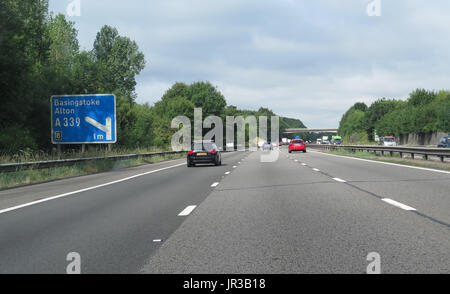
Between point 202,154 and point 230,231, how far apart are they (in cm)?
1926

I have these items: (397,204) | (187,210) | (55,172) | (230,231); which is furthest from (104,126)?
(230,231)

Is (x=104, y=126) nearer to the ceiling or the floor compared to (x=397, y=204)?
nearer to the ceiling

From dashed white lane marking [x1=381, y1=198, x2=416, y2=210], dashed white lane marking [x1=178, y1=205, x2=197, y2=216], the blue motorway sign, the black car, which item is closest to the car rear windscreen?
the black car

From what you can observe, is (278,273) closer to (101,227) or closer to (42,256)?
(42,256)

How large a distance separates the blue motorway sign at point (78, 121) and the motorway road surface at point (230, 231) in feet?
42.8

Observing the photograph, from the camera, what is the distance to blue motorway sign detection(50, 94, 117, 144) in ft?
81.0

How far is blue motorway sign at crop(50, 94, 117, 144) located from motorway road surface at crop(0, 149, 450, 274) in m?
13.1

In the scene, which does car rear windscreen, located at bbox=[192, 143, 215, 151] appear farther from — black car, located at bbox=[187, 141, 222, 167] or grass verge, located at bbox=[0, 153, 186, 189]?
grass verge, located at bbox=[0, 153, 186, 189]

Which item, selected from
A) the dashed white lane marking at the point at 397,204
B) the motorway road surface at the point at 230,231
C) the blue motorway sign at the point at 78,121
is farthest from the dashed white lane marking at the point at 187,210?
the blue motorway sign at the point at 78,121

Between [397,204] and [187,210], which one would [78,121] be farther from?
[397,204]

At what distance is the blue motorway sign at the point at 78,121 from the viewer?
81.0 feet

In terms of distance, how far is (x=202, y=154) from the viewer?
85.0 feet

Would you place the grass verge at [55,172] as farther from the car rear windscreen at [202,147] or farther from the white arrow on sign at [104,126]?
the car rear windscreen at [202,147]
